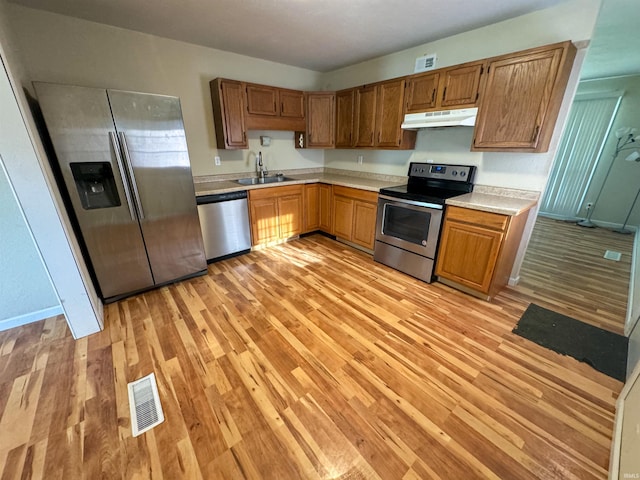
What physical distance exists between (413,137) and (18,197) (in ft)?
12.2

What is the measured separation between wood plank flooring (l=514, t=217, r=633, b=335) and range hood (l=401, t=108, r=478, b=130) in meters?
1.86

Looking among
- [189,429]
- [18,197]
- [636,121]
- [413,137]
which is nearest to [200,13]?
[18,197]

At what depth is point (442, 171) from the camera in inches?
118

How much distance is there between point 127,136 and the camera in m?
2.17

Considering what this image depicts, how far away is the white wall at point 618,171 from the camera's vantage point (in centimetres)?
428

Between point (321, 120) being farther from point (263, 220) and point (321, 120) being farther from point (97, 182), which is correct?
point (97, 182)

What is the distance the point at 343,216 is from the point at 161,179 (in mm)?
2303

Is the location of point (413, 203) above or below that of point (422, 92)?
below

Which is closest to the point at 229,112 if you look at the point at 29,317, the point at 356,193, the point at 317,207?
the point at 317,207

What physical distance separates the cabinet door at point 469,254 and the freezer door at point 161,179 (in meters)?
2.70

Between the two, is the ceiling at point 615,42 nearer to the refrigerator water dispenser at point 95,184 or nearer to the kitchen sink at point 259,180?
the kitchen sink at point 259,180

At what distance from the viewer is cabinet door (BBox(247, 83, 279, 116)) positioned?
3301mm

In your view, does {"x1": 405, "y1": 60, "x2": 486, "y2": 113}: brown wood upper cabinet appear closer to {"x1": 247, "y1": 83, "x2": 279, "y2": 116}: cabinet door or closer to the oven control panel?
the oven control panel

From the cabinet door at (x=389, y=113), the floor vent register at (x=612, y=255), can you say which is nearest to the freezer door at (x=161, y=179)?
the cabinet door at (x=389, y=113)
